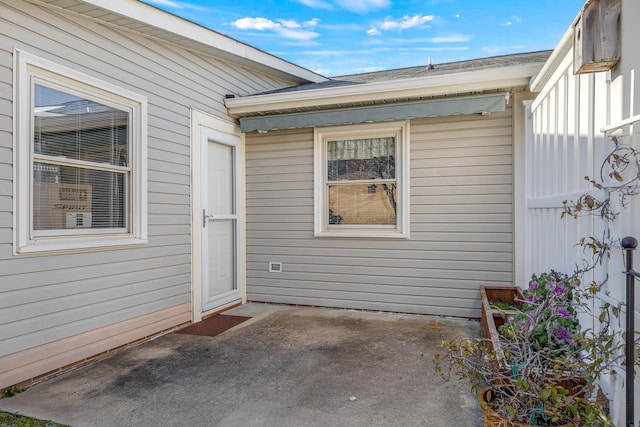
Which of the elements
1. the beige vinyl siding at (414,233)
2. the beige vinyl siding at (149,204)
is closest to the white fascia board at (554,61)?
the beige vinyl siding at (414,233)

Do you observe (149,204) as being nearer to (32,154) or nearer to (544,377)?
(32,154)

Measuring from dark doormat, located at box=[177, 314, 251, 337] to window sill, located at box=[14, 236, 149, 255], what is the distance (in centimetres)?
103

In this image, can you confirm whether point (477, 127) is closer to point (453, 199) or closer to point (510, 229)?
point (453, 199)

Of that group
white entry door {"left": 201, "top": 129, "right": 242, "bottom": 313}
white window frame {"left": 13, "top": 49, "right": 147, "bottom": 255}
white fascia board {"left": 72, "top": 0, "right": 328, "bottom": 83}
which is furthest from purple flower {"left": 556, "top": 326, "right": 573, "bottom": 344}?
white fascia board {"left": 72, "top": 0, "right": 328, "bottom": 83}

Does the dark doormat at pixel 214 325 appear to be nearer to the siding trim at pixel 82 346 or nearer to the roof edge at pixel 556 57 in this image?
the siding trim at pixel 82 346

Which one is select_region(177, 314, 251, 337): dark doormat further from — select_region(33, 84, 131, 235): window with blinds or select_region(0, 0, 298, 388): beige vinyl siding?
select_region(33, 84, 131, 235): window with blinds

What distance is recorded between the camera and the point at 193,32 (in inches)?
161

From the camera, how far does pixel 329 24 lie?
464 inches

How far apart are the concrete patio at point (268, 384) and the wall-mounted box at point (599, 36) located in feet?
4.65

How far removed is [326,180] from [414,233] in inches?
49.9

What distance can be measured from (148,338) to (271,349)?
49.2 inches

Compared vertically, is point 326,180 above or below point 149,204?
above

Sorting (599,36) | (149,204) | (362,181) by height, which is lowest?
(149,204)

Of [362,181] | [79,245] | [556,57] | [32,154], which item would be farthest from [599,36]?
[79,245]
